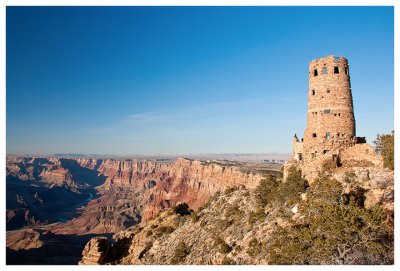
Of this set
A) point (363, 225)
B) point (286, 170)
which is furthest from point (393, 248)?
point (286, 170)

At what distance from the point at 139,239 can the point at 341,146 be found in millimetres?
30910

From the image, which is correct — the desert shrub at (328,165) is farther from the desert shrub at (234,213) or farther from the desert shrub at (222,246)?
the desert shrub at (222,246)

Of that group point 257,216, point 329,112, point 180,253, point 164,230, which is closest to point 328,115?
point 329,112

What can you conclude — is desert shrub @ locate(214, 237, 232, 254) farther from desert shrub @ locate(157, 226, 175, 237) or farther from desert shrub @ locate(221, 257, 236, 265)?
desert shrub @ locate(157, 226, 175, 237)

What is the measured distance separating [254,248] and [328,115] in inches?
543

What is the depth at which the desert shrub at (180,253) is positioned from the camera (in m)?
32.0

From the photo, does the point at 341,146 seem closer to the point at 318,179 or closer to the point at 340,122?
the point at 340,122

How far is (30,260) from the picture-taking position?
9575 centimetres

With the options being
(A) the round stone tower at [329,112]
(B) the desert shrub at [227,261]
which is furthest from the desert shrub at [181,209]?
(A) the round stone tower at [329,112]

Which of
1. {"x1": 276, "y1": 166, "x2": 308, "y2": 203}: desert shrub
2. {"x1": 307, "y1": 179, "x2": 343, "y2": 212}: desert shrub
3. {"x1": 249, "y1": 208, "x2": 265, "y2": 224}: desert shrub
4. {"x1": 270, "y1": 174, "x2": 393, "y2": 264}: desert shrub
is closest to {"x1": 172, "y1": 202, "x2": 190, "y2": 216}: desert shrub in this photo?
{"x1": 249, "y1": 208, "x2": 265, "y2": 224}: desert shrub

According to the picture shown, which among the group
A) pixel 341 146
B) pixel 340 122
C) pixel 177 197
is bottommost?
pixel 177 197

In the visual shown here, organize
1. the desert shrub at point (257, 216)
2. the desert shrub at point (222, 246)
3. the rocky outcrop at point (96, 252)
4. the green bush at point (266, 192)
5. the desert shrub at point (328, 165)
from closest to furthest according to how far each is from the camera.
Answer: the desert shrub at point (328, 165) → the desert shrub at point (222, 246) → the desert shrub at point (257, 216) → the green bush at point (266, 192) → the rocky outcrop at point (96, 252)

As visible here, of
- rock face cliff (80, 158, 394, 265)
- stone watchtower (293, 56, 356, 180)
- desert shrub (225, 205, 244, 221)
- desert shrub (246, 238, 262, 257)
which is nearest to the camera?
rock face cliff (80, 158, 394, 265)

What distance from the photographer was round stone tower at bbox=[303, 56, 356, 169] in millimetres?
28609
